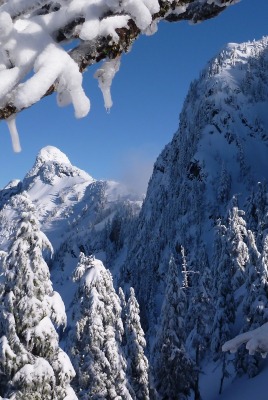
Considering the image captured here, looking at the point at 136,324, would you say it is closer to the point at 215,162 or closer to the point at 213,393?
the point at 213,393

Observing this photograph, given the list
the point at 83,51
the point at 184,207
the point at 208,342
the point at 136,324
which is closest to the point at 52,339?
the point at 83,51

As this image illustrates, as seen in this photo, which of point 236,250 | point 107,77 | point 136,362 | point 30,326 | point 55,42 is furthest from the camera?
point 236,250

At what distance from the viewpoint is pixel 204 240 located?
9212cm

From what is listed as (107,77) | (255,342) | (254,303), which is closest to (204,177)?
(254,303)

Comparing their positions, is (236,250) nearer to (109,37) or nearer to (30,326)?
(30,326)

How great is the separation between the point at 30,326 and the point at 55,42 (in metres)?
11.1

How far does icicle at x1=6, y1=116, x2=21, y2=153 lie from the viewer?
158cm

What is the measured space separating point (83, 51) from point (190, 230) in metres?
97.5

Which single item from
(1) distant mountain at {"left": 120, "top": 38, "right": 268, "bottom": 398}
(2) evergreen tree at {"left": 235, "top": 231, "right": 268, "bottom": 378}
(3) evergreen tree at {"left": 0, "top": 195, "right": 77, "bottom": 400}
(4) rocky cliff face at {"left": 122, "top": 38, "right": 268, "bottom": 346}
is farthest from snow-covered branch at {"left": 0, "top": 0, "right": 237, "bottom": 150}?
(4) rocky cliff face at {"left": 122, "top": 38, "right": 268, "bottom": 346}

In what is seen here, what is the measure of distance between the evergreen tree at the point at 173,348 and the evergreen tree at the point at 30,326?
15985 millimetres

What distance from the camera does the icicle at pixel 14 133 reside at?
158cm

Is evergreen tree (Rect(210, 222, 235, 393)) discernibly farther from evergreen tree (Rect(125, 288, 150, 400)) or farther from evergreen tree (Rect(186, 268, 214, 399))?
evergreen tree (Rect(125, 288, 150, 400))

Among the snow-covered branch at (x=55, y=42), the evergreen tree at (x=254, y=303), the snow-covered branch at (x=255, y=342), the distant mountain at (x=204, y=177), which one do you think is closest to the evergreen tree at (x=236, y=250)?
the evergreen tree at (x=254, y=303)

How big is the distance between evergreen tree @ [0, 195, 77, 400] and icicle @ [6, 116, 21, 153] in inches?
418
